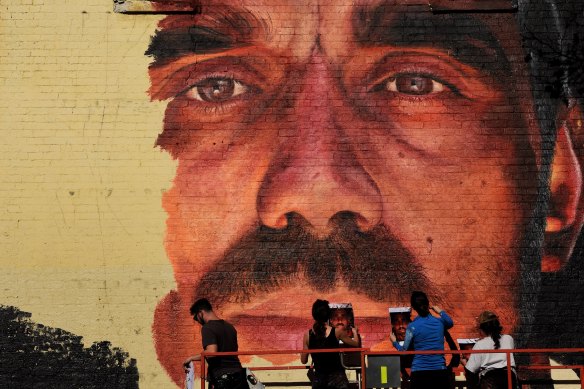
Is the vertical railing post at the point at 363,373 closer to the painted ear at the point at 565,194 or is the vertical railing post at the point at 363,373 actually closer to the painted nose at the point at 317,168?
the painted nose at the point at 317,168

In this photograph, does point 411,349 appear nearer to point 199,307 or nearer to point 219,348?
point 219,348

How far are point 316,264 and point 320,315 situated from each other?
2.47 m

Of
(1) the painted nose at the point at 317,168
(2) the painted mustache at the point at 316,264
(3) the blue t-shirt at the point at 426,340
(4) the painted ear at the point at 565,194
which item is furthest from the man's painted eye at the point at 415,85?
(3) the blue t-shirt at the point at 426,340

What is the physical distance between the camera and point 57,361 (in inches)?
477

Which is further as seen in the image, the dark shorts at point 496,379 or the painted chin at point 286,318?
the painted chin at point 286,318

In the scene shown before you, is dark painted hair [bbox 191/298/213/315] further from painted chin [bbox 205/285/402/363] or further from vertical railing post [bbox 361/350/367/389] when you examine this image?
painted chin [bbox 205/285/402/363]

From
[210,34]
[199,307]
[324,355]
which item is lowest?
[324,355]

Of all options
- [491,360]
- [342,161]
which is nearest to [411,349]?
[491,360]

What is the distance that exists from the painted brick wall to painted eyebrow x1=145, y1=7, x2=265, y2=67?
27mm

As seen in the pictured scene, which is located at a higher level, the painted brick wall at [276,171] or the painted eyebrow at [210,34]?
the painted eyebrow at [210,34]

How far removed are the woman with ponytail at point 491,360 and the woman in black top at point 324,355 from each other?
4.61 feet

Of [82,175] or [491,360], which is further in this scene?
[82,175]

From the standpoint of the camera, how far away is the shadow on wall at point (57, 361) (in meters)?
12.1

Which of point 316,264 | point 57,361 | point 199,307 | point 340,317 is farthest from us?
point 316,264
